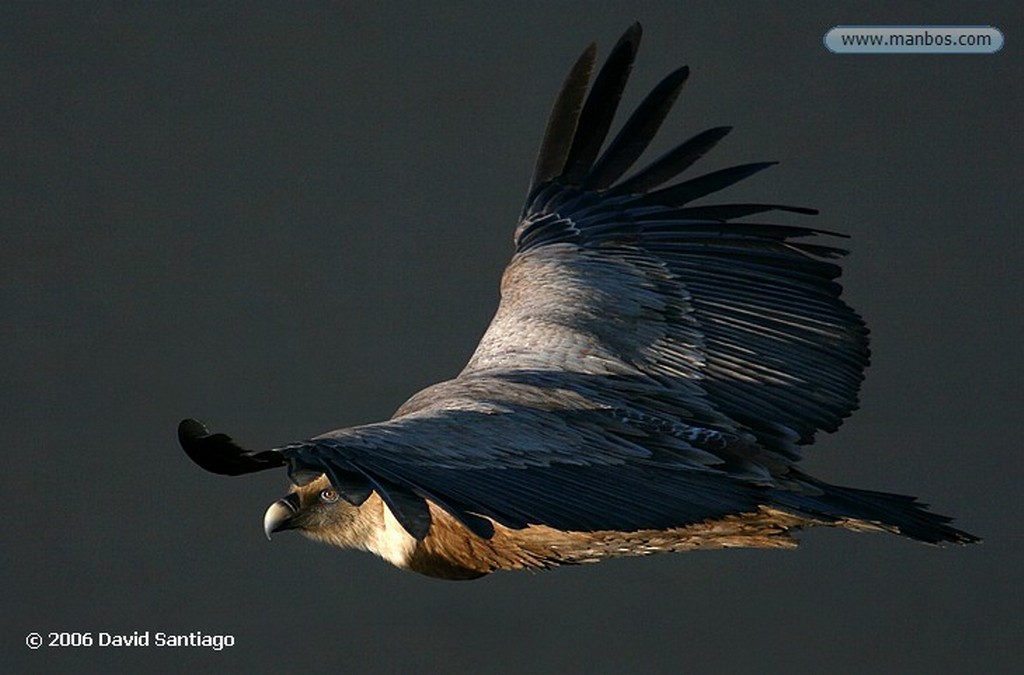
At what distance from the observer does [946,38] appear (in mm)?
7680

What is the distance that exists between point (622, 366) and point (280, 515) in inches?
43.4

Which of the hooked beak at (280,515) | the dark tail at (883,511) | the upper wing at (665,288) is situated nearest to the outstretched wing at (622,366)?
the upper wing at (665,288)

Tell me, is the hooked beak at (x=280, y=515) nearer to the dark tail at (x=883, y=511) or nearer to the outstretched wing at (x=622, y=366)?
the outstretched wing at (x=622, y=366)

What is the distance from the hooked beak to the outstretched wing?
1.30 ft

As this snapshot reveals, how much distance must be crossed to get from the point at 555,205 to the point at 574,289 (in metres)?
0.55

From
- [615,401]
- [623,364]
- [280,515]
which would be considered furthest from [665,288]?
[280,515]

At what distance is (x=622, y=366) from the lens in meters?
5.69

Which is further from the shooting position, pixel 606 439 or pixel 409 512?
pixel 606 439

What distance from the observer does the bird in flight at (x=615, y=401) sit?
14.9 feet

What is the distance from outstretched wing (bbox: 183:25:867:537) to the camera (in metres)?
4.55

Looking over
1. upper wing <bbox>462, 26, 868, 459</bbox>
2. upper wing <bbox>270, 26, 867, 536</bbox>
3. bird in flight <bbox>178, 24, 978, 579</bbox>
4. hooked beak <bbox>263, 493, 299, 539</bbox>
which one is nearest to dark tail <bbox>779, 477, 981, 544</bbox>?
bird in flight <bbox>178, 24, 978, 579</bbox>

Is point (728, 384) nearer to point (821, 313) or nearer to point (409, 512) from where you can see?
point (821, 313)

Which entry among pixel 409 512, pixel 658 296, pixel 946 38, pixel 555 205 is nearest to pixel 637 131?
pixel 555 205

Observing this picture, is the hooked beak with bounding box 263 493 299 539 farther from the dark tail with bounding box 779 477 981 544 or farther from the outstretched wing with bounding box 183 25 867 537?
the dark tail with bounding box 779 477 981 544
